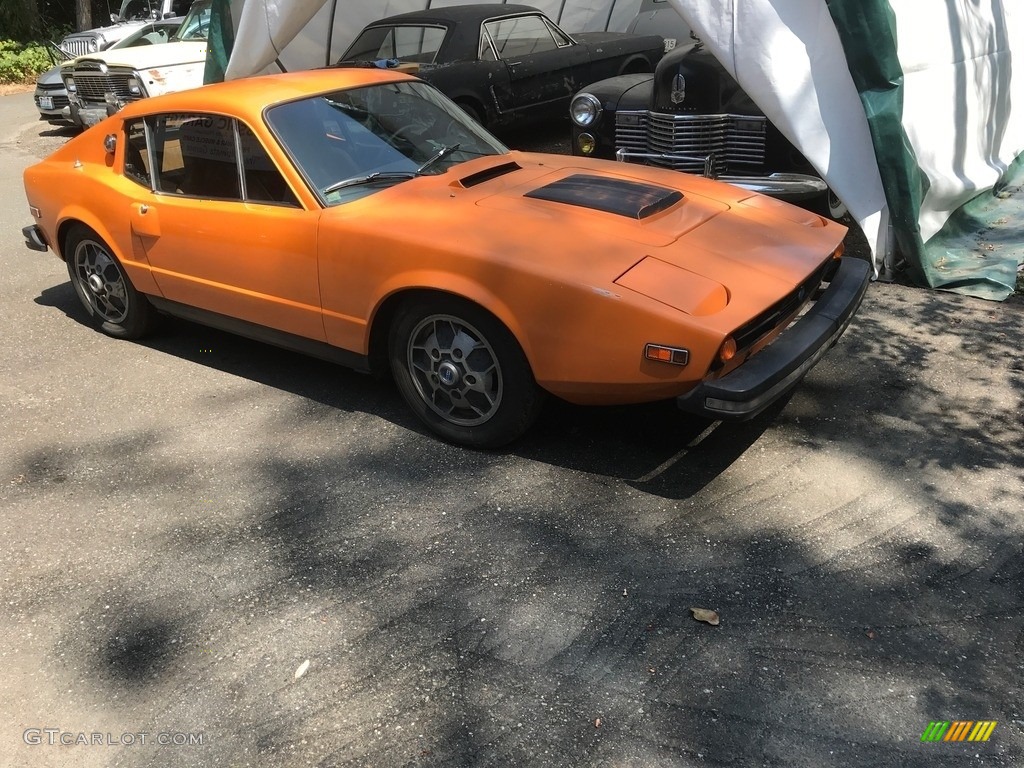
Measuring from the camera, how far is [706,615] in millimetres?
2787

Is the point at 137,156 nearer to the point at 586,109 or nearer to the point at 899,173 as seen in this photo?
the point at 586,109

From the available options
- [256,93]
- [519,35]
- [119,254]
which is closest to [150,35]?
[519,35]

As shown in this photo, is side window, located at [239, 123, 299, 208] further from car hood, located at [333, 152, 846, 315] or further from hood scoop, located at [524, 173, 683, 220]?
hood scoop, located at [524, 173, 683, 220]

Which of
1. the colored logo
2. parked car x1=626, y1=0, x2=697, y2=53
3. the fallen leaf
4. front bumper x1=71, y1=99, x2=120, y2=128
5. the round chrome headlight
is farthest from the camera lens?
parked car x1=626, y1=0, x2=697, y2=53

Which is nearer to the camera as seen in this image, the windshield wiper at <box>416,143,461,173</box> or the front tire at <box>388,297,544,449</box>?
the front tire at <box>388,297,544,449</box>

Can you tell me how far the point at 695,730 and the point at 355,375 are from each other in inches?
111

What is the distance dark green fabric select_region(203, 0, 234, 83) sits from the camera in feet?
24.9

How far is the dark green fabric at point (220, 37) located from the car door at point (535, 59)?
8.20 ft

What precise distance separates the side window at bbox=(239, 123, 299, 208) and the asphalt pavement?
101 cm

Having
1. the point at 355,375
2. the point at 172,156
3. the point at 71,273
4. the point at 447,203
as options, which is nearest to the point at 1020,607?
the point at 447,203

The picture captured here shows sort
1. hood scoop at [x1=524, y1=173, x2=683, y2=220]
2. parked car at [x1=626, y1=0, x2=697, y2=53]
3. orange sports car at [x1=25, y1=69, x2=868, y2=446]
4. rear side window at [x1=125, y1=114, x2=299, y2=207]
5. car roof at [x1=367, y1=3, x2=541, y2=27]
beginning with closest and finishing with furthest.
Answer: orange sports car at [x1=25, y1=69, x2=868, y2=446]
hood scoop at [x1=524, y1=173, x2=683, y2=220]
rear side window at [x1=125, y1=114, x2=299, y2=207]
car roof at [x1=367, y1=3, x2=541, y2=27]
parked car at [x1=626, y1=0, x2=697, y2=53]

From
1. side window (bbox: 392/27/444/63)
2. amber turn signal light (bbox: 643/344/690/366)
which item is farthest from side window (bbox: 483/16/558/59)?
amber turn signal light (bbox: 643/344/690/366)

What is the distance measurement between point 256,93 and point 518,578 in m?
2.75

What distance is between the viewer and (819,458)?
3.65 metres
